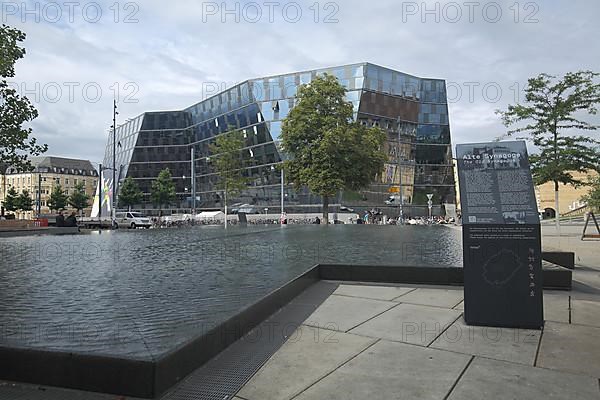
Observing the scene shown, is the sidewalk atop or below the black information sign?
below

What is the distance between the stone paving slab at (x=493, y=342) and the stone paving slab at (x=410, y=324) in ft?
0.52

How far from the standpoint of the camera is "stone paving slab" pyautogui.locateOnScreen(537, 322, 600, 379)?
3.83m

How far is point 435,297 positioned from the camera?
6582 millimetres

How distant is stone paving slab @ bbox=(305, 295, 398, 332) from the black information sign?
1223 mm

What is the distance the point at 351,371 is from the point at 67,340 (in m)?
2.39

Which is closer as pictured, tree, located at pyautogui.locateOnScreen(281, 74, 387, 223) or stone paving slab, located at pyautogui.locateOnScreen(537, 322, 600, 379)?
stone paving slab, located at pyautogui.locateOnScreen(537, 322, 600, 379)

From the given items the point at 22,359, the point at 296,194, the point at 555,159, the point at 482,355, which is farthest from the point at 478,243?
the point at 296,194

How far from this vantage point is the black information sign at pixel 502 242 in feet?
16.1

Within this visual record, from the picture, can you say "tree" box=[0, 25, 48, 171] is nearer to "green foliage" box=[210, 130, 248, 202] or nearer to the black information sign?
the black information sign

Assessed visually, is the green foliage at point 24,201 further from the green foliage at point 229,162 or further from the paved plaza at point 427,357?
the paved plaza at point 427,357

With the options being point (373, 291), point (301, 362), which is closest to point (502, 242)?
point (373, 291)

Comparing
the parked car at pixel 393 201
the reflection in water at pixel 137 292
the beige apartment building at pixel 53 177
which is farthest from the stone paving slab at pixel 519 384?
the beige apartment building at pixel 53 177

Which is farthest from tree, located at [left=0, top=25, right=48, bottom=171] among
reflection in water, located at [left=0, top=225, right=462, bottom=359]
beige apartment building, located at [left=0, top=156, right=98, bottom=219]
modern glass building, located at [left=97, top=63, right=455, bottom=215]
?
beige apartment building, located at [left=0, top=156, right=98, bottom=219]

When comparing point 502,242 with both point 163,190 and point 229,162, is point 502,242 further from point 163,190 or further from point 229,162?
point 163,190
